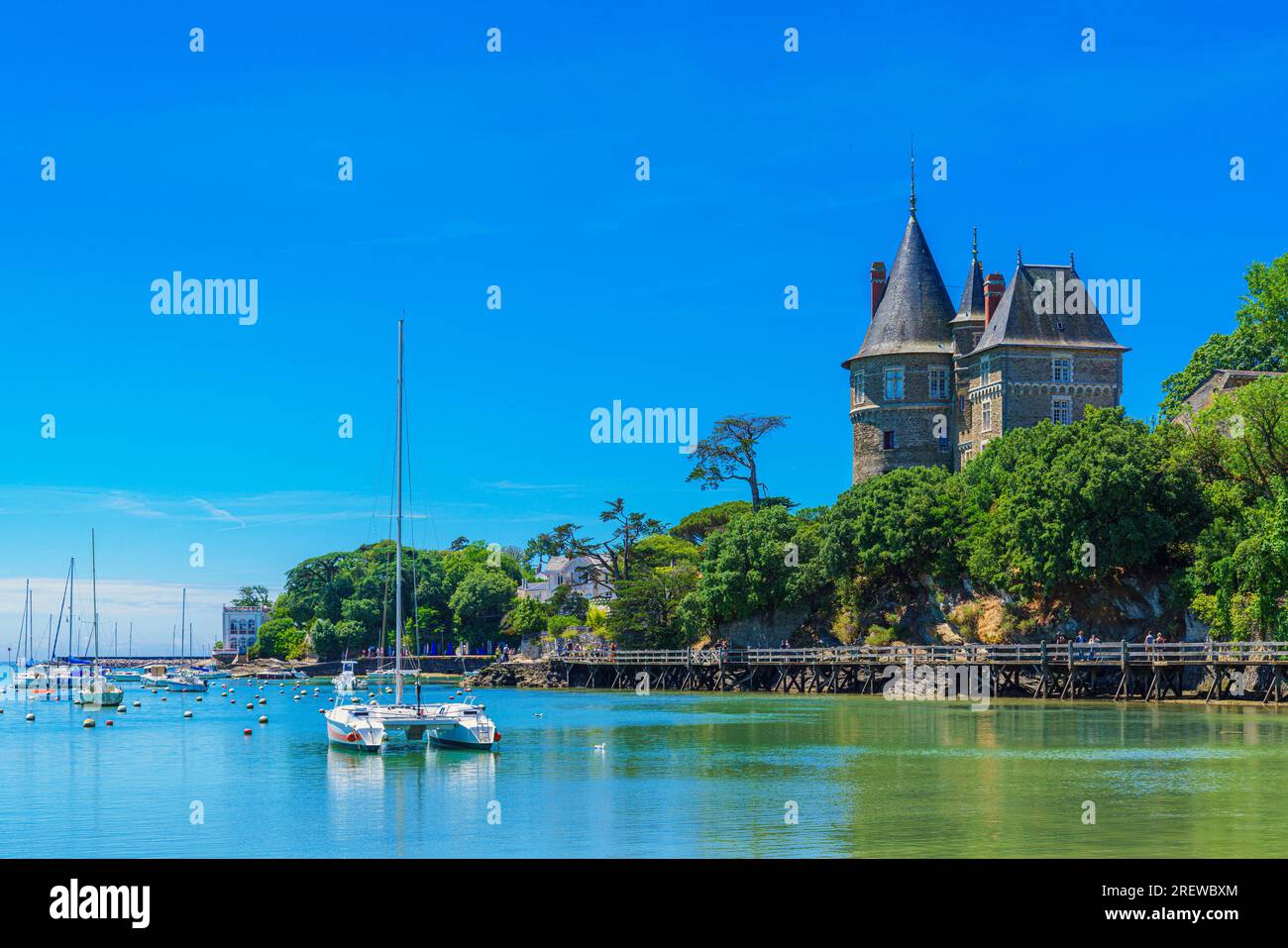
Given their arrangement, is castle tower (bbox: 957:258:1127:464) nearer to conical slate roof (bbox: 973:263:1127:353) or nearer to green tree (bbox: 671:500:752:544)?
conical slate roof (bbox: 973:263:1127:353)

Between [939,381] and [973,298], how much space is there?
5907 mm

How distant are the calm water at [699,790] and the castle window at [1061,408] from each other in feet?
99.4

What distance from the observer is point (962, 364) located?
9388 cm

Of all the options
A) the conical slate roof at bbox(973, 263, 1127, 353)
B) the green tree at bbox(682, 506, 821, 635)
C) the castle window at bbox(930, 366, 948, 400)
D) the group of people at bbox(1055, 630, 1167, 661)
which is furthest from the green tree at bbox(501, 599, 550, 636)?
the group of people at bbox(1055, 630, 1167, 661)

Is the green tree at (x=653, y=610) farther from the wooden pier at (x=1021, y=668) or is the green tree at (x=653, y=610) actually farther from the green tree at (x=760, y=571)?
the green tree at (x=760, y=571)

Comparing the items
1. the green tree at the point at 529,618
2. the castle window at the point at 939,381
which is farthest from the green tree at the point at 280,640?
the castle window at the point at 939,381

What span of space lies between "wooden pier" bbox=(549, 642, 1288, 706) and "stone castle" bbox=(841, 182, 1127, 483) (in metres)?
17.0

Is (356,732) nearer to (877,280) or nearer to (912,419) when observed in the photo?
(912,419)

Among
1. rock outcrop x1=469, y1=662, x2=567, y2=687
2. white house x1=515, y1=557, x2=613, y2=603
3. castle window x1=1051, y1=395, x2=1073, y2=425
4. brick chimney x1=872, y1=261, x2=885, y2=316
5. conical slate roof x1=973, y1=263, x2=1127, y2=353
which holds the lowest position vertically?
rock outcrop x1=469, y1=662, x2=567, y2=687

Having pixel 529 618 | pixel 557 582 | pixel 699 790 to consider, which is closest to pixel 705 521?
pixel 529 618

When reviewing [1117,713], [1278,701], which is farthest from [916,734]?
[1278,701]

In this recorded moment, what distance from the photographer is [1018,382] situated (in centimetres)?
8688

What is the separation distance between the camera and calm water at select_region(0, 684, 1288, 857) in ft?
87.0
